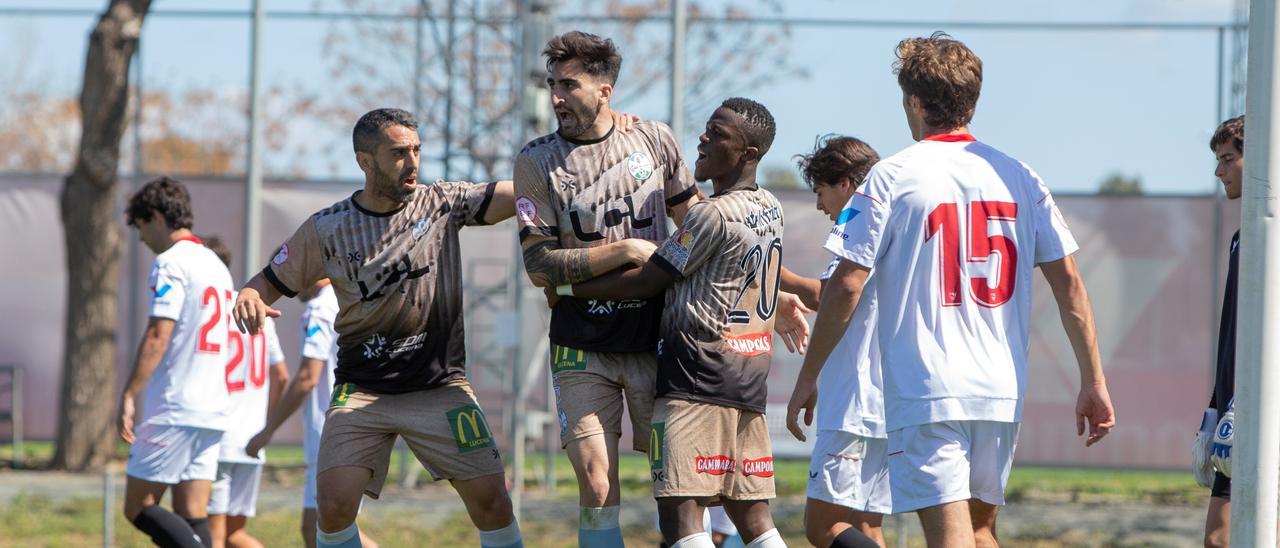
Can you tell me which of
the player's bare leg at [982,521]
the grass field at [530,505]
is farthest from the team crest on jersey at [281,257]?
the grass field at [530,505]

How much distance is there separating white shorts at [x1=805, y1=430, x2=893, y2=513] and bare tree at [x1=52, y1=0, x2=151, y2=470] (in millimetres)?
9589

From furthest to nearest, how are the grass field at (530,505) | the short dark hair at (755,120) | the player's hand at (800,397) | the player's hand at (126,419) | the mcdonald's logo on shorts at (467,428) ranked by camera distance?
1. the grass field at (530,505)
2. the player's hand at (126,419)
3. the mcdonald's logo on shorts at (467,428)
4. the short dark hair at (755,120)
5. the player's hand at (800,397)

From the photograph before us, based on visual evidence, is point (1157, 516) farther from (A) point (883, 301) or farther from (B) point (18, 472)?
(B) point (18, 472)

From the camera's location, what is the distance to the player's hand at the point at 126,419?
23.9 feet

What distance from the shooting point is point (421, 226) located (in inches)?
215

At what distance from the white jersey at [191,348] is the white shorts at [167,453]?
0.05m

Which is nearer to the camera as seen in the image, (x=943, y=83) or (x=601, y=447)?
(x=943, y=83)

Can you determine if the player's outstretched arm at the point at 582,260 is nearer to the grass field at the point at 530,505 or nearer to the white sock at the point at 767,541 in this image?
the white sock at the point at 767,541

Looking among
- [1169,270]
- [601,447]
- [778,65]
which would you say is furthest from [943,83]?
[778,65]

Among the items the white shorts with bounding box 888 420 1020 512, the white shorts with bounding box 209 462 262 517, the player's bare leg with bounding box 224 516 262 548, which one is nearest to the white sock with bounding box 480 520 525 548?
the white shorts with bounding box 888 420 1020 512

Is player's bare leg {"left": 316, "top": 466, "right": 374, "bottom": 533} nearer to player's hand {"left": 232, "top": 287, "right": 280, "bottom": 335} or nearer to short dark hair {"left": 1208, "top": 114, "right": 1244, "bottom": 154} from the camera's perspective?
player's hand {"left": 232, "top": 287, "right": 280, "bottom": 335}

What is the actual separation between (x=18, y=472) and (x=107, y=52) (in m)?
4.13

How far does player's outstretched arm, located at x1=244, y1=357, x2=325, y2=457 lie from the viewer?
24.5 ft

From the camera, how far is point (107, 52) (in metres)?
13.4
